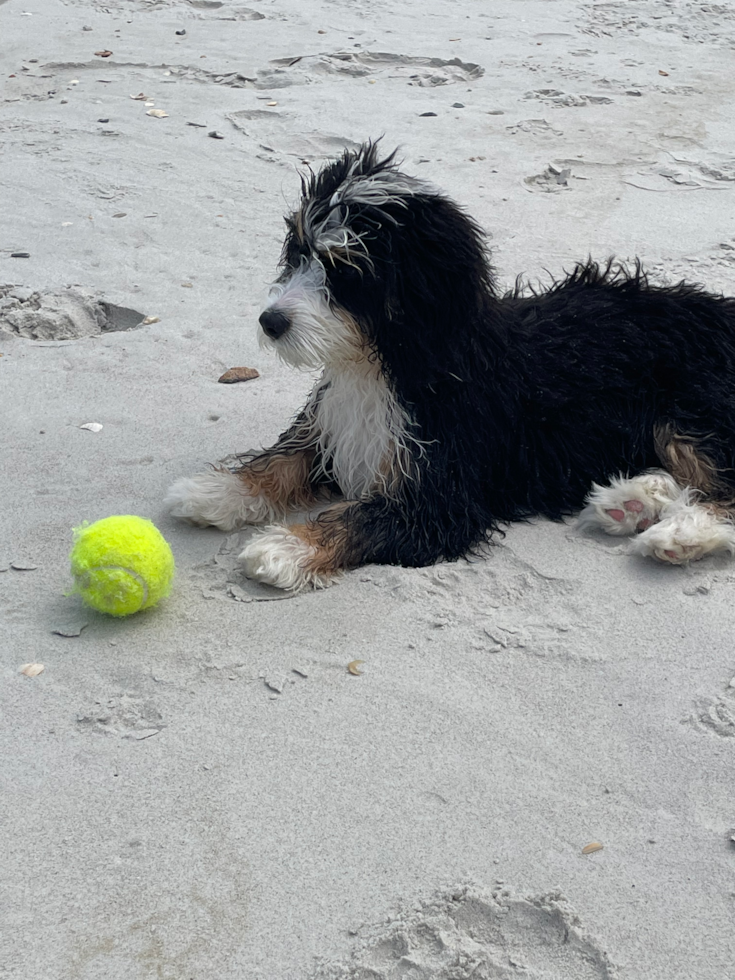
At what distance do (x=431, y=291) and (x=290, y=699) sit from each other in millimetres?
1332

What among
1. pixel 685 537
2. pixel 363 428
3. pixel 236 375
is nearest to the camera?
pixel 685 537

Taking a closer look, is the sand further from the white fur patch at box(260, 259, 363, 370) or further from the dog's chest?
the white fur patch at box(260, 259, 363, 370)

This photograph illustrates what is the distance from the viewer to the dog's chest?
12.6ft

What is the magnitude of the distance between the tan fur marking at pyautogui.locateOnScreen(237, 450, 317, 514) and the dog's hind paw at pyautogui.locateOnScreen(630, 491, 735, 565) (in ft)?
4.04

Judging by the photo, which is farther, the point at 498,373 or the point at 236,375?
the point at 236,375

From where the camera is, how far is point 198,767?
9.58 feet

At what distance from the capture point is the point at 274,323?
3.51 m

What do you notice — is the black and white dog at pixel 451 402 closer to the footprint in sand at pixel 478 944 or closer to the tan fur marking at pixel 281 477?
the tan fur marking at pixel 281 477

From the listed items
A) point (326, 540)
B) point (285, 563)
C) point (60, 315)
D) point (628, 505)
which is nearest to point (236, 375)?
point (60, 315)

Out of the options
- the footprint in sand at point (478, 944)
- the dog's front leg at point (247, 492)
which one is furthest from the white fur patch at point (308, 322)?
the footprint in sand at point (478, 944)

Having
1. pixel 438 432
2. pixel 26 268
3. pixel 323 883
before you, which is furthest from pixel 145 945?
pixel 26 268

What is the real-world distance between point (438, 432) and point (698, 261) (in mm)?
2880

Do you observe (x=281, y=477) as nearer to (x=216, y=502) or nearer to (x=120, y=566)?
(x=216, y=502)

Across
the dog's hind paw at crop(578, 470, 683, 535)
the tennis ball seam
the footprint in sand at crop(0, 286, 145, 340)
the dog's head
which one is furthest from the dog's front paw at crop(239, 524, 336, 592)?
the footprint in sand at crop(0, 286, 145, 340)
